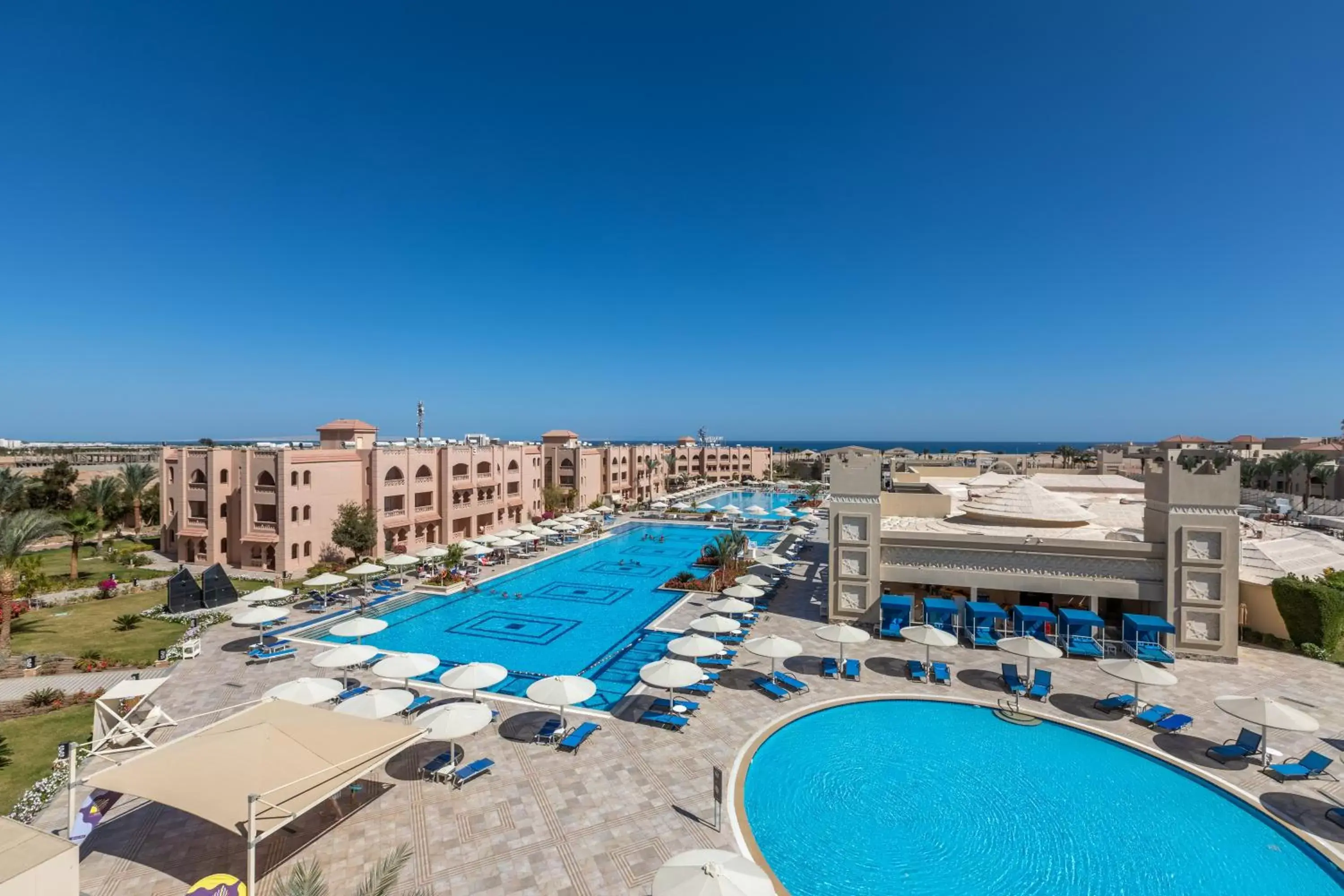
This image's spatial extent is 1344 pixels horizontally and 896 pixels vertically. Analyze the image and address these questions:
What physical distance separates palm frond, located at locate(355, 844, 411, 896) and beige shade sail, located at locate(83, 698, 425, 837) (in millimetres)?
1436

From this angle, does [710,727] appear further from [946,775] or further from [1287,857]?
[1287,857]

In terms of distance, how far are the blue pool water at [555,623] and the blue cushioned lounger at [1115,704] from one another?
500 inches

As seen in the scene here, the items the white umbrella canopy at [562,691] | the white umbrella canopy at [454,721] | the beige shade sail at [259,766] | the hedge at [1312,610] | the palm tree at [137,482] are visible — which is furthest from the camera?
the palm tree at [137,482]

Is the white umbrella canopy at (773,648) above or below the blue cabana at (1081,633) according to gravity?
above

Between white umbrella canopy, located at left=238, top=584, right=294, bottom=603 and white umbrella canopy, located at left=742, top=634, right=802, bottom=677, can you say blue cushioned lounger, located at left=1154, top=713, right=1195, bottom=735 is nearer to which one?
white umbrella canopy, located at left=742, top=634, right=802, bottom=677

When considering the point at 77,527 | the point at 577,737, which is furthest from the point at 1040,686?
the point at 77,527

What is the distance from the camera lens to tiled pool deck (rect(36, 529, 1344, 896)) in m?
9.73

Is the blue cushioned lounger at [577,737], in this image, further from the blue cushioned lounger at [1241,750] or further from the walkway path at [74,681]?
the blue cushioned lounger at [1241,750]

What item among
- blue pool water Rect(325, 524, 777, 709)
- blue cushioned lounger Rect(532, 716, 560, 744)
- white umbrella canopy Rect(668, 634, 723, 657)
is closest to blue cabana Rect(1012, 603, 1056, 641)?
white umbrella canopy Rect(668, 634, 723, 657)

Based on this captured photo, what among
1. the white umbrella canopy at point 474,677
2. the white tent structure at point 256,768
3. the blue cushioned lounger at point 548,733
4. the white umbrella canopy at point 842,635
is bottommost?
the blue cushioned lounger at point 548,733

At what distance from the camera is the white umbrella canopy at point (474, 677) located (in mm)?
14461

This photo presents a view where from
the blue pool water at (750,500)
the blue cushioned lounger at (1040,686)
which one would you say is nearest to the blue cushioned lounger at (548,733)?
the blue cushioned lounger at (1040,686)

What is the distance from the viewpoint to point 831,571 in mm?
23062

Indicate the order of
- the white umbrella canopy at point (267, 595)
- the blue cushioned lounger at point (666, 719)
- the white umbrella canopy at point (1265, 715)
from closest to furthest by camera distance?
the white umbrella canopy at point (1265, 715), the blue cushioned lounger at point (666, 719), the white umbrella canopy at point (267, 595)
